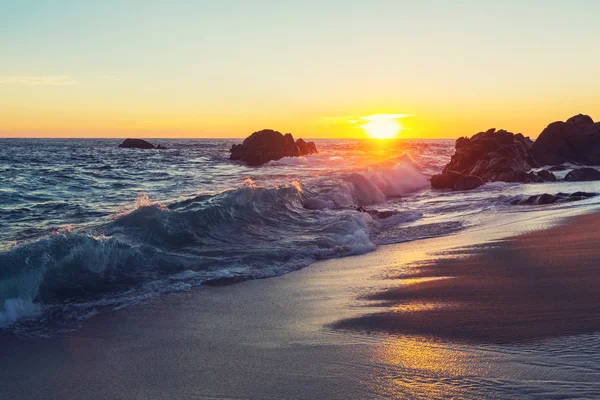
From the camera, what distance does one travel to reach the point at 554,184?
21.0 metres

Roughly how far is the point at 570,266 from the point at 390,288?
7.45ft

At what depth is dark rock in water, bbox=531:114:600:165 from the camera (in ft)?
115

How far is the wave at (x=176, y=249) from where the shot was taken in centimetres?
610

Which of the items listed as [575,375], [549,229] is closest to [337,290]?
[575,375]

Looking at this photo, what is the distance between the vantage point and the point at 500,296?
539 cm

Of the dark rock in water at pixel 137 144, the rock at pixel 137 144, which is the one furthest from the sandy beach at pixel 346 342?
the rock at pixel 137 144

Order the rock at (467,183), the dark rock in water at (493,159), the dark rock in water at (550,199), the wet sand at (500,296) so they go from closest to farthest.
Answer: the wet sand at (500,296) → the dark rock in water at (550,199) → the rock at (467,183) → the dark rock in water at (493,159)

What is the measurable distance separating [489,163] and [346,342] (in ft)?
76.8

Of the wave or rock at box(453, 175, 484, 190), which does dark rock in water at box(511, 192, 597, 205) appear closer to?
the wave

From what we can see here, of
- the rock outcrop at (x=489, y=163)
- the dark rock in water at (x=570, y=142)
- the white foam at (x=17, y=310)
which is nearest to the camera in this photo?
the white foam at (x=17, y=310)

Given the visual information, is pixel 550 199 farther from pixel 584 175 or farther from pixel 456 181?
pixel 584 175

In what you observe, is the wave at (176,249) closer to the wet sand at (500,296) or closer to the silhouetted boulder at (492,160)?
the wet sand at (500,296)

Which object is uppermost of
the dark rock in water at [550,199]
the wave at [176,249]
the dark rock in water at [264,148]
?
the dark rock in water at [264,148]

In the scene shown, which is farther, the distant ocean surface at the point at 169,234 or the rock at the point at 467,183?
the rock at the point at 467,183
